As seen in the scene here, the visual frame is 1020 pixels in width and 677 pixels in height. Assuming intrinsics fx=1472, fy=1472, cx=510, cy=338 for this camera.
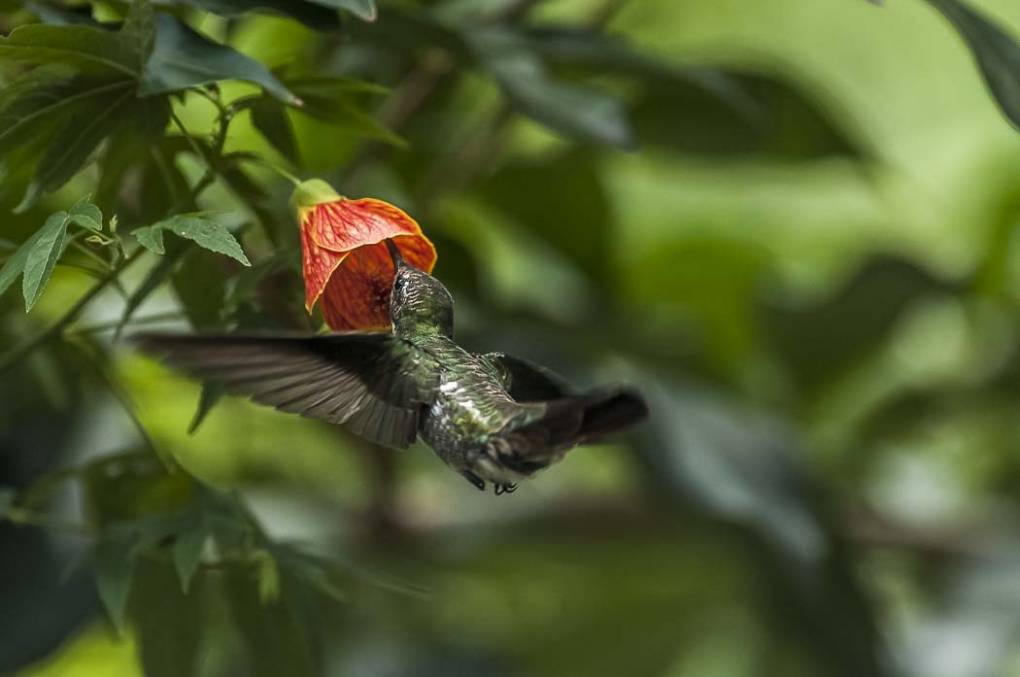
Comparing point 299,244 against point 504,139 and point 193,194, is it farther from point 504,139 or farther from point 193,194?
point 504,139

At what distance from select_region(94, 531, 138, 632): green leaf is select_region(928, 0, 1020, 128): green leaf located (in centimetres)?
45

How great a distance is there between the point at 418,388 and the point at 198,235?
0.11 m

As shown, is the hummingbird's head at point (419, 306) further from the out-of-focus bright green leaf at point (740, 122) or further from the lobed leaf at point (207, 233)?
the out-of-focus bright green leaf at point (740, 122)

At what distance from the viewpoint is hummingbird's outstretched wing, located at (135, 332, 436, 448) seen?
1.69 ft

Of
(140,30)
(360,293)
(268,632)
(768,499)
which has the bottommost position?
(768,499)

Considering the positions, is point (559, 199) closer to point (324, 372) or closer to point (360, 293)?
point (360, 293)

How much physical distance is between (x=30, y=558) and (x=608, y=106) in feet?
1.66

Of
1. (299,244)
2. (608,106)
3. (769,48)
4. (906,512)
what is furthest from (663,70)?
(769,48)

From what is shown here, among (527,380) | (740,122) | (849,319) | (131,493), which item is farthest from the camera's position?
(849,319)

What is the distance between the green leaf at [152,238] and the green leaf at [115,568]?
0.16 metres

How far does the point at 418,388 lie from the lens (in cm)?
59

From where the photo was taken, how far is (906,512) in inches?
59.8

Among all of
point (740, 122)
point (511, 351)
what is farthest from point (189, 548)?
point (740, 122)

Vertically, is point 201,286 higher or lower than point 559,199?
higher
